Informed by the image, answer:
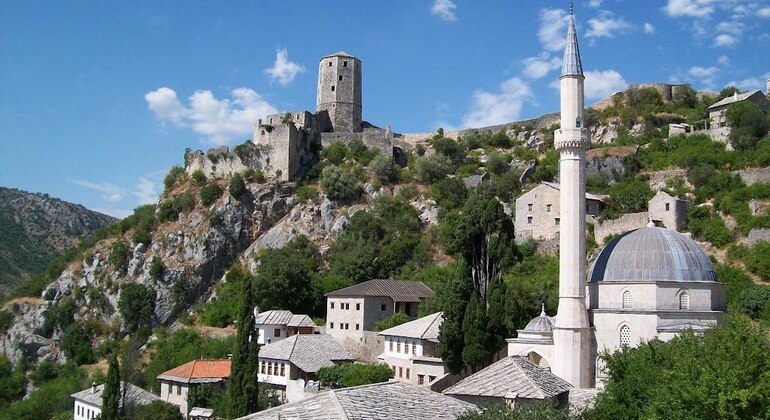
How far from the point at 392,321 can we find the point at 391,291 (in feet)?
9.17

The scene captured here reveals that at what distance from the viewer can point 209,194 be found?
57.9 metres

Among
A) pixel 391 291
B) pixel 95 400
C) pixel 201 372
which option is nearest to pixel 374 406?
pixel 201 372

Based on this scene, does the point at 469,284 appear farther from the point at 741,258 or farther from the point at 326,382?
the point at 741,258

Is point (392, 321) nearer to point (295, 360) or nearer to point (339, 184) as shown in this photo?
point (295, 360)

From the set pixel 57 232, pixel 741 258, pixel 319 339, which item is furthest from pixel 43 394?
pixel 57 232

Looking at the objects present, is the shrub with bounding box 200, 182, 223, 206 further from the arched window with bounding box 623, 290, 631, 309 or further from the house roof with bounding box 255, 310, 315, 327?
the arched window with bounding box 623, 290, 631, 309

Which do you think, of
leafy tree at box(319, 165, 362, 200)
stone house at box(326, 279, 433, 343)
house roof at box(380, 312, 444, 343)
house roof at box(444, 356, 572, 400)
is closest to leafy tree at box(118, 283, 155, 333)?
leafy tree at box(319, 165, 362, 200)

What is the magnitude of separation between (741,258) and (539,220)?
12036 mm

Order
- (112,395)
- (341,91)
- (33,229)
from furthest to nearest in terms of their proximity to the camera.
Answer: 1. (33,229)
2. (341,91)
3. (112,395)

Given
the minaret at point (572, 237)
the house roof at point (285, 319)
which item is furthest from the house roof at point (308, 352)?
the minaret at point (572, 237)

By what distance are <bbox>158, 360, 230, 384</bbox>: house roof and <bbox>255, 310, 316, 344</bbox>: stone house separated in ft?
15.1

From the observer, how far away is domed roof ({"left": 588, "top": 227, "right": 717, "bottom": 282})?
2511 centimetres

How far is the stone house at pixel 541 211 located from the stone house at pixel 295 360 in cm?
1543

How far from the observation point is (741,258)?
39.2 metres
